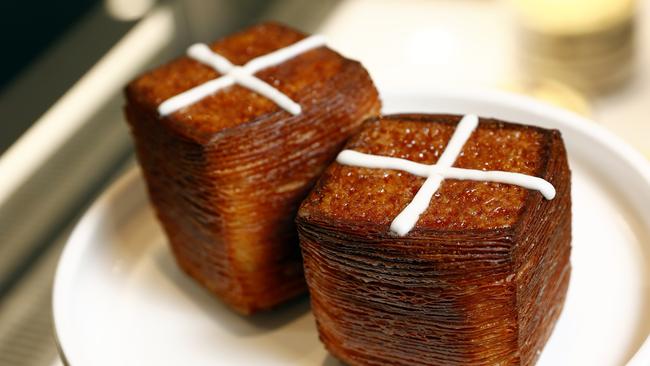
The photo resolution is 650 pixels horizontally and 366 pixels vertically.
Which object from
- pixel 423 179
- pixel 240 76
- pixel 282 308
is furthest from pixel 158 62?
pixel 423 179

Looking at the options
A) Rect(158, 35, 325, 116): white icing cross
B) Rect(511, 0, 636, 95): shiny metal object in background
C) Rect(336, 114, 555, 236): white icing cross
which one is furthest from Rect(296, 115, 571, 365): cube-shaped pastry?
Rect(511, 0, 636, 95): shiny metal object in background

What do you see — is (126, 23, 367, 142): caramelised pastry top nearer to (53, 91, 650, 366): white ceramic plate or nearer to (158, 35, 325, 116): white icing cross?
(158, 35, 325, 116): white icing cross

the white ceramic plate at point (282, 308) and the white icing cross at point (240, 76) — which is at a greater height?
the white icing cross at point (240, 76)

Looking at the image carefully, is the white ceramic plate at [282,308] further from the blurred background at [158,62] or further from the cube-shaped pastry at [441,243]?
the blurred background at [158,62]

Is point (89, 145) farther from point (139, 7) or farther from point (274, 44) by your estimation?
point (274, 44)

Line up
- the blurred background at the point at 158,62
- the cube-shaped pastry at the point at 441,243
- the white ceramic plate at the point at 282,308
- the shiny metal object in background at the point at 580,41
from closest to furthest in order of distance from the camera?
1. the cube-shaped pastry at the point at 441,243
2. the white ceramic plate at the point at 282,308
3. the blurred background at the point at 158,62
4. the shiny metal object in background at the point at 580,41

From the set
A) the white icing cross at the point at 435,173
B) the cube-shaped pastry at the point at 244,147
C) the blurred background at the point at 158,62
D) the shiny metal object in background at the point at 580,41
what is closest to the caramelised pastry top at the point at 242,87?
the cube-shaped pastry at the point at 244,147

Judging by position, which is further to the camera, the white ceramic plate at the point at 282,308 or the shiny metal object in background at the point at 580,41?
the shiny metal object in background at the point at 580,41
